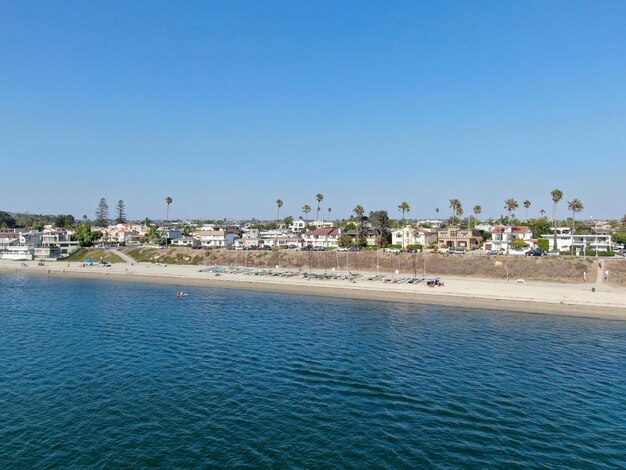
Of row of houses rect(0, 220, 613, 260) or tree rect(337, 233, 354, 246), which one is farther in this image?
tree rect(337, 233, 354, 246)

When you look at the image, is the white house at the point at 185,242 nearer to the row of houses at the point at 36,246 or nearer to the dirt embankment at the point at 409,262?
the dirt embankment at the point at 409,262

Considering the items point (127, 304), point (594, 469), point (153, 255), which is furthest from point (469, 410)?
point (153, 255)

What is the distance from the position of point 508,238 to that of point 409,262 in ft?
128

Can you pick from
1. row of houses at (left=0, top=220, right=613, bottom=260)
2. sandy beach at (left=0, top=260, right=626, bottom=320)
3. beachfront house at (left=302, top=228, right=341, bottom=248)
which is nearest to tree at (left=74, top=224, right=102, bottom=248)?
row of houses at (left=0, top=220, right=613, bottom=260)

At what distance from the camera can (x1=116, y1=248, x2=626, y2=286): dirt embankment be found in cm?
9674

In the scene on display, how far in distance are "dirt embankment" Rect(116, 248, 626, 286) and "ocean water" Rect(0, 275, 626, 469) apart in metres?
36.1

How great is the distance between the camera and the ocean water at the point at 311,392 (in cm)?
2717

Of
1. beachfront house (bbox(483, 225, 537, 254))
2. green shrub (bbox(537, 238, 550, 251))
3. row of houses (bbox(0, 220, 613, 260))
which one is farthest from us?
row of houses (bbox(0, 220, 613, 260))

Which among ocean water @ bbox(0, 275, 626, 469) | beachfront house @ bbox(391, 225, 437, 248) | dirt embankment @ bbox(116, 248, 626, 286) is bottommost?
ocean water @ bbox(0, 275, 626, 469)

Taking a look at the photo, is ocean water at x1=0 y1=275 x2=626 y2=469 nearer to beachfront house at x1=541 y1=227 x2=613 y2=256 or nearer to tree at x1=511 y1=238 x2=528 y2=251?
tree at x1=511 y1=238 x2=528 y2=251

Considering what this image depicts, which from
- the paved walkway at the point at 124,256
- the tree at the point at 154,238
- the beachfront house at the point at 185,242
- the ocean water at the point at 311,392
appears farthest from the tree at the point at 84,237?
the ocean water at the point at 311,392

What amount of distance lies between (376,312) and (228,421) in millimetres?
43305

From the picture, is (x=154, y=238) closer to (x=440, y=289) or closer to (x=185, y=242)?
(x=185, y=242)

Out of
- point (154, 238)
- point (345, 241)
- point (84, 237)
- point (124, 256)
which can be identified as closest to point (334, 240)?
point (345, 241)
